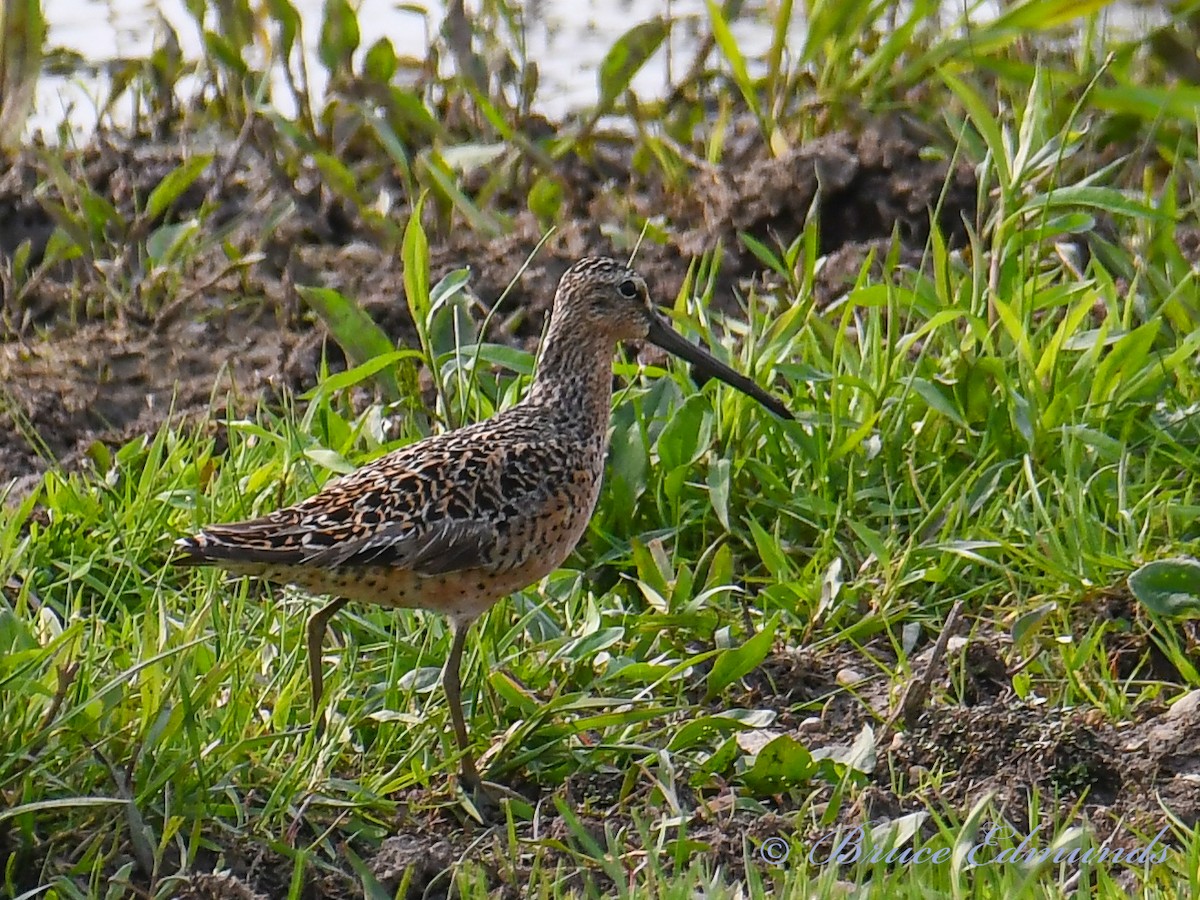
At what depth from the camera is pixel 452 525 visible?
4.20 meters

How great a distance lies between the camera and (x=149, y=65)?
25.4ft

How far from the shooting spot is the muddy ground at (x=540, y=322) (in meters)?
4.12

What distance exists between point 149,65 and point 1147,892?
5583mm

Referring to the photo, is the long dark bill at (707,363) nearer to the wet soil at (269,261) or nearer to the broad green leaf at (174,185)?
the wet soil at (269,261)

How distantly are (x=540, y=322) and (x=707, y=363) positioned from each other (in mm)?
1206

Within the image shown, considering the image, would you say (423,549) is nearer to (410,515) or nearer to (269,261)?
(410,515)

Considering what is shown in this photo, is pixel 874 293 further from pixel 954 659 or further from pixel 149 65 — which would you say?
pixel 149 65

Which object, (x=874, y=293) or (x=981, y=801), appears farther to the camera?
(x=874, y=293)

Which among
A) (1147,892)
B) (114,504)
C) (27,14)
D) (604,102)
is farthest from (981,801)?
(27,14)

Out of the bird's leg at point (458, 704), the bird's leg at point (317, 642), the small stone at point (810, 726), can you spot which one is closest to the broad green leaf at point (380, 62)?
the bird's leg at point (317, 642)

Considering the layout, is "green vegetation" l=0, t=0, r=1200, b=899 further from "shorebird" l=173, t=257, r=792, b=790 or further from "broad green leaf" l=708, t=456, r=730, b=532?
"shorebird" l=173, t=257, r=792, b=790

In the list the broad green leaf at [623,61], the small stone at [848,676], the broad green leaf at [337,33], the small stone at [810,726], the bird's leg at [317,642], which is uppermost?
the broad green leaf at [337,33]

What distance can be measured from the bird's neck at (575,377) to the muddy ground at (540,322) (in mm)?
737

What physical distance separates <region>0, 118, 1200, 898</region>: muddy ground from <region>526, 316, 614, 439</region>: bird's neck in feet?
2.42
